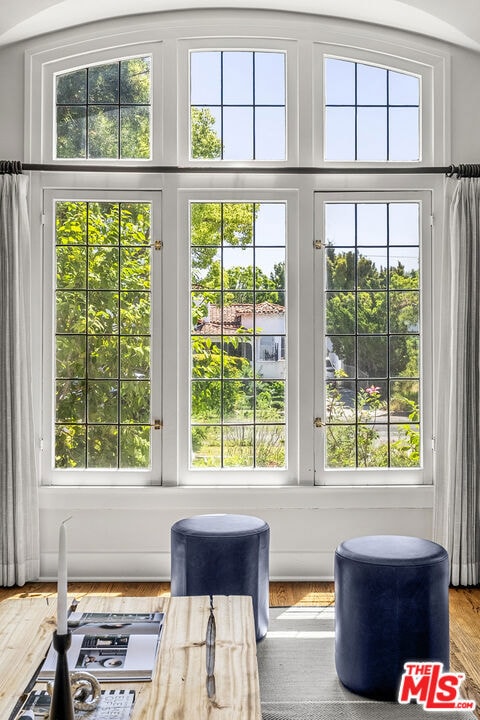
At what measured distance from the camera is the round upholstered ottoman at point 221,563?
9.84ft

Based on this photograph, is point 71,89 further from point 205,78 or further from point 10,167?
point 205,78

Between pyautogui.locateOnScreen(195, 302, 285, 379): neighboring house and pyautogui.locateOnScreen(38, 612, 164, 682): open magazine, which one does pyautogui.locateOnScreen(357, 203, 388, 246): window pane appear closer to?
pyautogui.locateOnScreen(195, 302, 285, 379): neighboring house

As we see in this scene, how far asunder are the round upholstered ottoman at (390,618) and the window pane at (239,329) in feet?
5.13

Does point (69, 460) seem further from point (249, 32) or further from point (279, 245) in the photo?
point (249, 32)

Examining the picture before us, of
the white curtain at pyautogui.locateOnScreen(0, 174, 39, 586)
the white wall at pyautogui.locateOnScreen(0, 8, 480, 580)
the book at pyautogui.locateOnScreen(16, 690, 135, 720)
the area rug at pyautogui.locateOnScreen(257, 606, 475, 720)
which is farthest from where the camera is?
the white wall at pyautogui.locateOnScreen(0, 8, 480, 580)

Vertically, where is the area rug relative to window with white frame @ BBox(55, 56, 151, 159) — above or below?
below

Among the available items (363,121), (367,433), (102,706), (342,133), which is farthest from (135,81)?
(102,706)

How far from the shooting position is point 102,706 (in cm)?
158

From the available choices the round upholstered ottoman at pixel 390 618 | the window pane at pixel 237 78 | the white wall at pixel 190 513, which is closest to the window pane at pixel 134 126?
the window pane at pixel 237 78

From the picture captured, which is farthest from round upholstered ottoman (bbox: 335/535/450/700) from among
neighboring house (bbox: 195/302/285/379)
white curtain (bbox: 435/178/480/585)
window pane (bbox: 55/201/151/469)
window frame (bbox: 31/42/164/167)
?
window frame (bbox: 31/42/164/167)

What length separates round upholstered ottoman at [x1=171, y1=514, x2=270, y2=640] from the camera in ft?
9.84

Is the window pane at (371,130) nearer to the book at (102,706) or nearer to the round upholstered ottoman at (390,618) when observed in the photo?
the round upholstered ottoman at (390,618)

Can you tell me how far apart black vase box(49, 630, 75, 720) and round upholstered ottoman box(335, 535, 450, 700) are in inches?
57.2

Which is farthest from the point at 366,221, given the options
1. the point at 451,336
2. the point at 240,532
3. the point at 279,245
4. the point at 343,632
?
the point at 343,632
